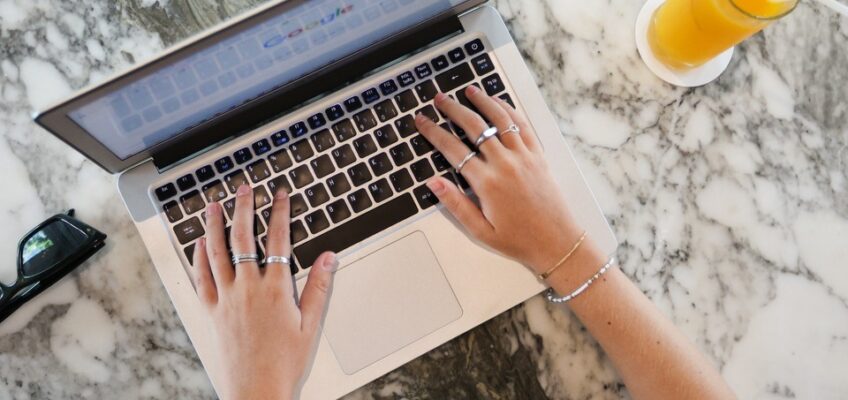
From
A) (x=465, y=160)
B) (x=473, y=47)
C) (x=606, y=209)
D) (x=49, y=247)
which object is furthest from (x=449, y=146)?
(x=49, y=247)

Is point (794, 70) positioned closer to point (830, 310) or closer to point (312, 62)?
point (830, 310)

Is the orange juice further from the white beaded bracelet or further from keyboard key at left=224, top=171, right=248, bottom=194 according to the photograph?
keyboard key at left=224, top=171, right=248, bottom=194

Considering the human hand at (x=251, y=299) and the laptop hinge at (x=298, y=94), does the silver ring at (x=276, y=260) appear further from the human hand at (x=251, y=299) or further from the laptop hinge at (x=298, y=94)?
the laptop hinge at (x=298, y=94)

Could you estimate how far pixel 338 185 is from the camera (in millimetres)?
723

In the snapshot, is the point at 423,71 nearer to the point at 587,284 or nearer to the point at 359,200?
the point at 359,200

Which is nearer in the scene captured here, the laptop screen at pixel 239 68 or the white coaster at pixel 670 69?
the laptop screen at pixel 239 68

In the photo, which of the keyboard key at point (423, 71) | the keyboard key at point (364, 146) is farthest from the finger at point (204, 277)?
the keyboard key at point (423, 71)

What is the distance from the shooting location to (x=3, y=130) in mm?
791

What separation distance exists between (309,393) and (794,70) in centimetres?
74

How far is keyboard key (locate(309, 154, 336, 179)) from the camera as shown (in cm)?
72

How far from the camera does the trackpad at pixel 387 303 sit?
72 cm

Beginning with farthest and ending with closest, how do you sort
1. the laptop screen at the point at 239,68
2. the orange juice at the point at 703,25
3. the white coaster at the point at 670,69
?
the white coaster at the point at 670,69 < the orange juice at the point at 703,25 < the laptop screen at the point at 239,68

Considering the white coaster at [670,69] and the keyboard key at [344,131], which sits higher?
the keyboard key at [344,131]

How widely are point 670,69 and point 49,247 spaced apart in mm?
793
